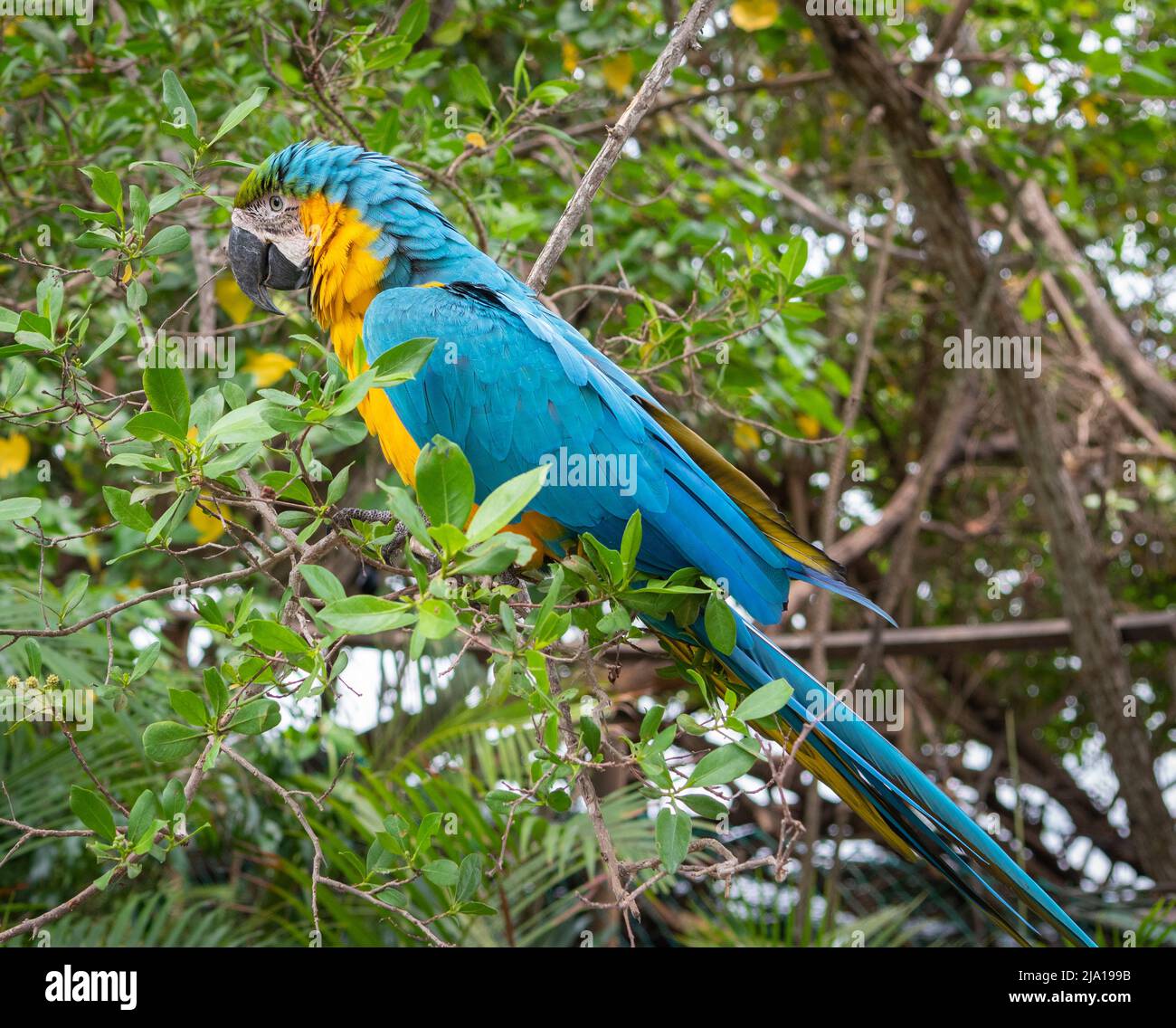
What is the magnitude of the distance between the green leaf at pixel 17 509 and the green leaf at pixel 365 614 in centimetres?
41

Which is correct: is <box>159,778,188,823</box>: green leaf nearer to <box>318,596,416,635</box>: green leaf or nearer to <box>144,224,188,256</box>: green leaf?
<box>318,596,416,635</box>: green leaf

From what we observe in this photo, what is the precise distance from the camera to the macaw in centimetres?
150

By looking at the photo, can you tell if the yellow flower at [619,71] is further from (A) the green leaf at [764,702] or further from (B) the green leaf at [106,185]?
(A) the green leaf at [764,702]

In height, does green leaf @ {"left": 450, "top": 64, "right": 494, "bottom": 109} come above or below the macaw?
above

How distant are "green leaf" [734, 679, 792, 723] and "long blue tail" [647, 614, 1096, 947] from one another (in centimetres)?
20

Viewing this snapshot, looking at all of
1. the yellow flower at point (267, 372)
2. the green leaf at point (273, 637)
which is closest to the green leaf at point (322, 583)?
the green leaf at point (273, 637)

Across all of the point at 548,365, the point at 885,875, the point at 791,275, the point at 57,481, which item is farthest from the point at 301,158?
the point at 885,875

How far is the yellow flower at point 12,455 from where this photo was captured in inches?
95.3

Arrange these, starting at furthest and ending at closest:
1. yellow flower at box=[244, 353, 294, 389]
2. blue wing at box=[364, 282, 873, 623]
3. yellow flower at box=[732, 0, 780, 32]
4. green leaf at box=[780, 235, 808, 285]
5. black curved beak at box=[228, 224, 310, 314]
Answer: yellow flower at box=[732, 0, 780, 32], yellow flower at box=[244, 353, 294, 389], black curved beak at box=[228, 224, 310, 314], green leaf at box=[780, 235, 808, 285], blue wing at box=[364, 282, 873, 623]

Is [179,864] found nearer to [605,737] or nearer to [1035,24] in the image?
[605,737]

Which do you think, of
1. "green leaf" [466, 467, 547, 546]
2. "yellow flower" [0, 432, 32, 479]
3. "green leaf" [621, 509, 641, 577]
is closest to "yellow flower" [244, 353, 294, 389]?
"yellow flower" [0, 432, 32, 479]

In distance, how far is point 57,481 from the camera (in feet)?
10.9

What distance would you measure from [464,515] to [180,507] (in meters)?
0.36

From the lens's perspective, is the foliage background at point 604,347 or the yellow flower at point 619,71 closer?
the foliage background at point 604,347
